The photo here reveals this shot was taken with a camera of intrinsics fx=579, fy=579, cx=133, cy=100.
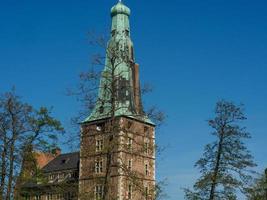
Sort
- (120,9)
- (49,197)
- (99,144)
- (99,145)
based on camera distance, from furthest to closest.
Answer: (49,197), (120,9), (99,145), (99,144)

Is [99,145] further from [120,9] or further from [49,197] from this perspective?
[49,197]

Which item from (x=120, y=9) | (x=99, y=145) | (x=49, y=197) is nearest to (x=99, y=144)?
(x=99, y=145)

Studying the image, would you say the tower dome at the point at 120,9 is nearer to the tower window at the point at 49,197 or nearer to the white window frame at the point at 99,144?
the tower window at the point at 49,197

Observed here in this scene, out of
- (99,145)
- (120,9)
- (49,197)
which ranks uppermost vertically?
(120,9)

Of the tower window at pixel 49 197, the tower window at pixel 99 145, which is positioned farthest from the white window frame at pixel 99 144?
the tower window at pixel 49 197

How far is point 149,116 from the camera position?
25.2 m

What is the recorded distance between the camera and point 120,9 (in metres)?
84.5

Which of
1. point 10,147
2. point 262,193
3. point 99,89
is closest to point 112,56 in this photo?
point 99,89

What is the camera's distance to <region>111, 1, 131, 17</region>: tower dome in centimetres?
8444

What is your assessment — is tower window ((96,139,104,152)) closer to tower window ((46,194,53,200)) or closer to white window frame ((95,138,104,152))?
white window frame ((95,138,104,152))

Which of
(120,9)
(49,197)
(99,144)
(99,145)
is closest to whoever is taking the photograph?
(99,144)

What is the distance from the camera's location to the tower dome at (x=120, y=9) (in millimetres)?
84438

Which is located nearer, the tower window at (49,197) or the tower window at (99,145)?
the tower window at (99,145)

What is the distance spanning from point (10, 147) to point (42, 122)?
2.77 meters
